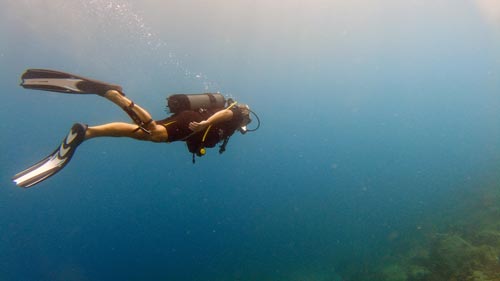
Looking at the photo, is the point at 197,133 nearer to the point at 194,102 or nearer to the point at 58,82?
the point at 194,102

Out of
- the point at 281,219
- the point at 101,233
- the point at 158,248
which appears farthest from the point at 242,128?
the point at 101,233

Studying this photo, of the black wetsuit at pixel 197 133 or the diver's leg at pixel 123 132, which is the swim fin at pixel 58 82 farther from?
the black wetsuit at pixel 197 133

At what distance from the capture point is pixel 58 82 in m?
4.29

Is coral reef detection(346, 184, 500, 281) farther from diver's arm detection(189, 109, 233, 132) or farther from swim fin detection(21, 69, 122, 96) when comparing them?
swim fin detection(21, 69, 122, 96)

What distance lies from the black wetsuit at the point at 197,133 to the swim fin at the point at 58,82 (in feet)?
3.59

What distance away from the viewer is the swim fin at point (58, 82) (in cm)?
427

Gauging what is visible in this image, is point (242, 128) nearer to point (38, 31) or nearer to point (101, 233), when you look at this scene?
point (38, 31)

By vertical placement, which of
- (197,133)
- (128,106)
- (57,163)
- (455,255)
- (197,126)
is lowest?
(455,255)

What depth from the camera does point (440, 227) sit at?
19828mm

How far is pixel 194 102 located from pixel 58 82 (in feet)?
6.53

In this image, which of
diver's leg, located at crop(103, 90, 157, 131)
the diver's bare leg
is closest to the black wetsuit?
the diver's bare leg

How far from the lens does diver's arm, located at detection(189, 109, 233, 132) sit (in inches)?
194

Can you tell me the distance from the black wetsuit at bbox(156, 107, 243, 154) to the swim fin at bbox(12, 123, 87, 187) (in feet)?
4.15

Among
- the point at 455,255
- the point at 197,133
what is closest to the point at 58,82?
the point at 197,133
